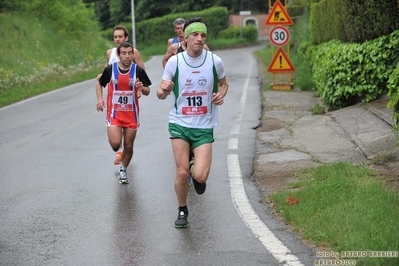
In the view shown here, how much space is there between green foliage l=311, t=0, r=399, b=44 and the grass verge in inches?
181

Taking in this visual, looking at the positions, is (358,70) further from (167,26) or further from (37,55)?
(167,26)

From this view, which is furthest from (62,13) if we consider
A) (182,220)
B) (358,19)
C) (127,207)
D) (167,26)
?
(182,220)

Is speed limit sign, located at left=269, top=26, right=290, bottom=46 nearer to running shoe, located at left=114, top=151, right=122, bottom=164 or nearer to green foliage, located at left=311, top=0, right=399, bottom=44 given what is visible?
green foliage, located at left=311, top=0, right=399, bottom=44

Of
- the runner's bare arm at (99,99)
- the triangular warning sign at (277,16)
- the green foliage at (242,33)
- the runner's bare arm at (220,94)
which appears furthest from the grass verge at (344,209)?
the green foliage at (242,33)

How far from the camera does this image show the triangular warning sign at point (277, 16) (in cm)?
2088

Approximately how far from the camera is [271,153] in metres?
10.9

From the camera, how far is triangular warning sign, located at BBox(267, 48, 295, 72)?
20875mm

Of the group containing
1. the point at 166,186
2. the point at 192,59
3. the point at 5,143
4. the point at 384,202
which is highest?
the point at 192,59

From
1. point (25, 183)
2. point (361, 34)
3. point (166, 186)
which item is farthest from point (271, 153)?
point (361, 34)

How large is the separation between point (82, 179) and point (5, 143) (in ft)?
13.6

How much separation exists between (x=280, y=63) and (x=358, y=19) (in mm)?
6347

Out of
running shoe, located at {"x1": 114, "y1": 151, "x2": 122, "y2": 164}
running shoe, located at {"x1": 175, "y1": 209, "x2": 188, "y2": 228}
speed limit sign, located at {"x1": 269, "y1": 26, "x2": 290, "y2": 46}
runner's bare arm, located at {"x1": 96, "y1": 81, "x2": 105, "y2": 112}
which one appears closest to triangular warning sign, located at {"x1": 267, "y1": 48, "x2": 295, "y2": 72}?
speed limit sign, located at {"x1": 269, "y1": 26, "x2": 290, "y2": 46}

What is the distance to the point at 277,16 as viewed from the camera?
2094 cm

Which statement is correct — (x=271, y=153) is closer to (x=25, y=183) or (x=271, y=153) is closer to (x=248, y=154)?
(x=248, y=154)
